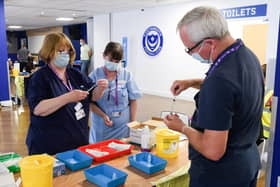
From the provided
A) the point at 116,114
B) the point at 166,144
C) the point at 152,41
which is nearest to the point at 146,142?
the point at 166,144

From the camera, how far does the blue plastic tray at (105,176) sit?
1.29 meters

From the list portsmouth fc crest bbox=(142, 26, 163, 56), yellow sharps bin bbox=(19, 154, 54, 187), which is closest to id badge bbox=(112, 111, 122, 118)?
yellow sharps bin bbox=(19, 154, 54, 187)

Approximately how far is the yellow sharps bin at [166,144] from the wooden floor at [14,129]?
164cm

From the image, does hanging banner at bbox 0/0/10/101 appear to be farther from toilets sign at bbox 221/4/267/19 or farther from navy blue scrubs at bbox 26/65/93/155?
navy blue scrubs at bbox 26/65/93/155

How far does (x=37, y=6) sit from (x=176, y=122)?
834cm

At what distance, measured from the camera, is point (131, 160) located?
1.54 m

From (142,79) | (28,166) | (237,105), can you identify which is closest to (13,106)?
(142,79)

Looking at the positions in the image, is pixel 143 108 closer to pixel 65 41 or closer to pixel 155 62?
pixel 155 62

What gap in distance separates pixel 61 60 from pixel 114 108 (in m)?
0.76

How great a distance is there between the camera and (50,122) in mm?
1780

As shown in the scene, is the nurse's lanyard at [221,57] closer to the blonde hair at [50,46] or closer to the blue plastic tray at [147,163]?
the blue plastic tray at [147,163]

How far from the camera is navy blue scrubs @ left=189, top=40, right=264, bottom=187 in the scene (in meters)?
1.01

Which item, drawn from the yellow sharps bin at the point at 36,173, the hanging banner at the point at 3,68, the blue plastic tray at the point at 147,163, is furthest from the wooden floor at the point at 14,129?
the yellow sharps bin at the point at 36,173

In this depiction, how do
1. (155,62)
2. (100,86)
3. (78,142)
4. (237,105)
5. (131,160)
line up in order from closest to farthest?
(237,105) → (131,160) → (78,142) → (100,86) → (155,62)
